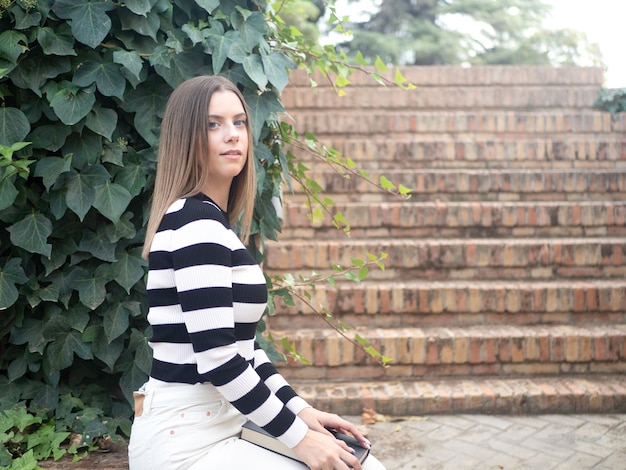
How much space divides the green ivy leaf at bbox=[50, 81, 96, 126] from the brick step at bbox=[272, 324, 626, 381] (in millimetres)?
1826

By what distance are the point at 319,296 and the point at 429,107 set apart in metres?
2.58

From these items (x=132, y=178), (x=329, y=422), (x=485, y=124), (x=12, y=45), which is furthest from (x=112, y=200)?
(x=485, y=124)

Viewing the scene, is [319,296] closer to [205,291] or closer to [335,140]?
[335,140]

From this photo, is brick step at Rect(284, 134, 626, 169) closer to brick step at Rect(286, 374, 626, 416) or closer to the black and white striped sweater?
brick step at Rect(286, 374, 626, 416)

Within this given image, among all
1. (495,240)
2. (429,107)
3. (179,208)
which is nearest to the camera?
(179,208)

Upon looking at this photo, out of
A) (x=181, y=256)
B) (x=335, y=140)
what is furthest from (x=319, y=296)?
(x=181, y=256)

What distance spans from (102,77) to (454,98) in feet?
13.8

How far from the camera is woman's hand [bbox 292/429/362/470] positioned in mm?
1488

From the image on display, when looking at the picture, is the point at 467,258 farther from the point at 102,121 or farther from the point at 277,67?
the point at 102,121

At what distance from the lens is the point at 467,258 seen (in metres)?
4.11

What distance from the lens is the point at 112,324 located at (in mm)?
2180

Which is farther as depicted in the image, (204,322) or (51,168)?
(51,168)

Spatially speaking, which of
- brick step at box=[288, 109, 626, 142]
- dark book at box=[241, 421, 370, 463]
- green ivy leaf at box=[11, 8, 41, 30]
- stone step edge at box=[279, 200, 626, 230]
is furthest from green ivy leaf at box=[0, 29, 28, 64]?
brick step at box=[288, 109, 626, 142]

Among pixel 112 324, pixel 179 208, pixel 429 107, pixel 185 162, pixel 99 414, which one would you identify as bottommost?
pixel 99 414
